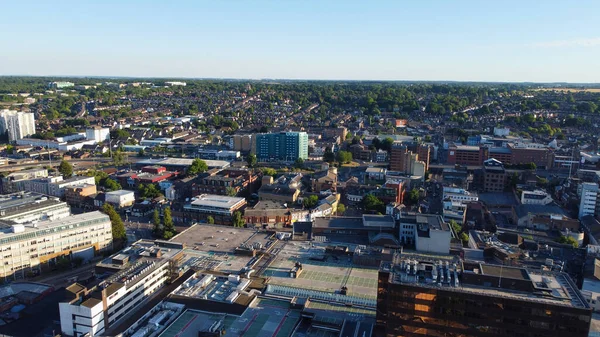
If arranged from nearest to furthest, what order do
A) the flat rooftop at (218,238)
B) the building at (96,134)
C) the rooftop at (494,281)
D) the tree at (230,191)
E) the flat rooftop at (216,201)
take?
1. the rooftop at (494,281)
2. the flat rooftop at (218,238)
3. the flat rooftop at (216,201)
4. the tree at (230,191)
5. the building at (96,134)

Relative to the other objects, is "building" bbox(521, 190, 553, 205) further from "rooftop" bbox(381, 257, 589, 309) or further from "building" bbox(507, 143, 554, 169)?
"rooftop" bbox(381, 257, 589, 309)

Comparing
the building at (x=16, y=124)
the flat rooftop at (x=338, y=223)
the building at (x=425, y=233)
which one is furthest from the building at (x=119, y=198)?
the building at (x=16, y=124)

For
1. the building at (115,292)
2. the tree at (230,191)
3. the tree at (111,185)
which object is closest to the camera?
the building at (115,292)

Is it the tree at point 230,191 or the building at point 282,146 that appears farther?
the building at point 282,146

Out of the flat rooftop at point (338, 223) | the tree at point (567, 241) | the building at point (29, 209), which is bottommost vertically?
the tree at point (567, 241)

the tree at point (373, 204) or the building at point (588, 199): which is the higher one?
the building at point (588, 199)

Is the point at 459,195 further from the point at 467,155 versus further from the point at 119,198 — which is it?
the point at 119,198

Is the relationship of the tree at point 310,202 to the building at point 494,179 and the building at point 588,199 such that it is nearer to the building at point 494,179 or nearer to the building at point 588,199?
the building at point 494,179
